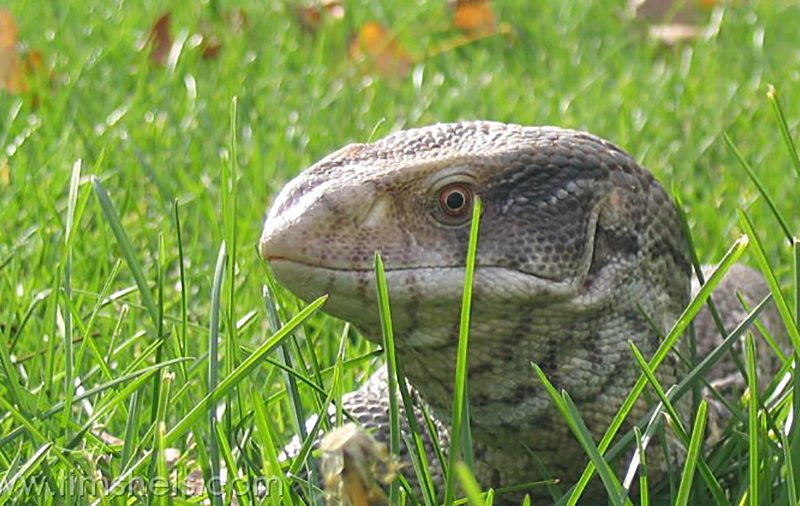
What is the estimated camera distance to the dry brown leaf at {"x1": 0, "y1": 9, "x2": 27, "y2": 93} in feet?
14.9

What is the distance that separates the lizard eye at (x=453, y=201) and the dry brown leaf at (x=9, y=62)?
8.44 ft

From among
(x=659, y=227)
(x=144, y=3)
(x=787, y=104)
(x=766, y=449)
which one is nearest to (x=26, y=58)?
(x=144, y=3)

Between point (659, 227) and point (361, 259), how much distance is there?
0.58 m

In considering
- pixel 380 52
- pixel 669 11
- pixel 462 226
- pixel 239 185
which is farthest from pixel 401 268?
pixel 669 11

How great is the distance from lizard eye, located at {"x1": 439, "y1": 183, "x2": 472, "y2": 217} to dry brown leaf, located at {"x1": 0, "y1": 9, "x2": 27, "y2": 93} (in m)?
2.57

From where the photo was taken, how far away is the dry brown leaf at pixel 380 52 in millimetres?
5379

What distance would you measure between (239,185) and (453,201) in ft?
6.43

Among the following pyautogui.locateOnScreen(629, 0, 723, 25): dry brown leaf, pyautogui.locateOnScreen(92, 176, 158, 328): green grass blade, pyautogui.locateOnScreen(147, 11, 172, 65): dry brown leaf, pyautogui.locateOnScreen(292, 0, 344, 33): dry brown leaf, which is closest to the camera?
pyautogui.locateOnScreen(92, 176, 158, 328): green grass blade

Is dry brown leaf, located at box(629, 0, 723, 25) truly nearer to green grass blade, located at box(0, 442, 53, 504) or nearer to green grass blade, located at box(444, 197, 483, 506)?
green grass blade, located at box(444, 197, 483, 506)

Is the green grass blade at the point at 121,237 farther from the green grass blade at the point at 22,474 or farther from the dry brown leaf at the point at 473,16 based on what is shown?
the dry brown leaf at the point at 473,16

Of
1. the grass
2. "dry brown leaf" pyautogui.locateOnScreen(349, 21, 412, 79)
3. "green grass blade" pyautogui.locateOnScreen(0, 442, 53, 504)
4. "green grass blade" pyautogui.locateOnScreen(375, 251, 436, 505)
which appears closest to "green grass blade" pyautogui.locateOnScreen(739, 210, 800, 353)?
the grass

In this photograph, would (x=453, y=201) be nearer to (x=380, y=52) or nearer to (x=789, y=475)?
(x=789, y=475)

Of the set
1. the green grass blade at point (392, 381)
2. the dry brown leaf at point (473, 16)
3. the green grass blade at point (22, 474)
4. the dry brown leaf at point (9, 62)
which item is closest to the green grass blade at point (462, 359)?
the green grass blade at point (392, 381)

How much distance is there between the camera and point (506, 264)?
2305 mm
